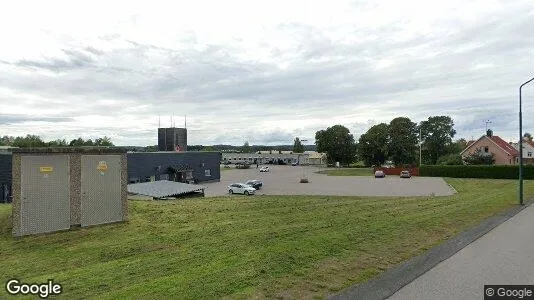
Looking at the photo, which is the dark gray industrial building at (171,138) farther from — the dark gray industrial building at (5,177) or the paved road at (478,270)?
the paved road at (478,270)

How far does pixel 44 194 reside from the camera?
42.5ft

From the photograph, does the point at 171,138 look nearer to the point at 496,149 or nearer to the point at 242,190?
the point at 242,190

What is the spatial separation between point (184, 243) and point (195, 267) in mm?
2844

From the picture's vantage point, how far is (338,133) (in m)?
112

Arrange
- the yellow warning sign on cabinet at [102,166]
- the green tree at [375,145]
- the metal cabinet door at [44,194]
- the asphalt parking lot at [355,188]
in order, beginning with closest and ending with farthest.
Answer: the metal cabinet door at [44,194]
the yellow warning sign on cabinet at [102,166]
the asphalt parking lot at [355,188]
the green tree at [375,145]

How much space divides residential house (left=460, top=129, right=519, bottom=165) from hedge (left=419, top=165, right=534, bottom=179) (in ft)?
44.6

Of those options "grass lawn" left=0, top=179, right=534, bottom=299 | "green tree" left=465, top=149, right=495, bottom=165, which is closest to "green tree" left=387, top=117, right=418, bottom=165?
"green tree" left=465, top=149, right=495, bottom=165

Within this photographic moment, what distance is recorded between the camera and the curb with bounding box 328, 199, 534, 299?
8.22 m

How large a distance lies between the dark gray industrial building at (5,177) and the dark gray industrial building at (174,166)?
16.6 metres

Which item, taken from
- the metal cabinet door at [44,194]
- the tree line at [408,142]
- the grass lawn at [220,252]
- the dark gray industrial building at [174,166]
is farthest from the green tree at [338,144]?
the metal cabinet door at [44,194]

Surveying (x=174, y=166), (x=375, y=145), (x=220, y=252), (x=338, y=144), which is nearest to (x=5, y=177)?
(x=174, y=166)

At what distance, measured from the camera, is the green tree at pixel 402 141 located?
9219 cm

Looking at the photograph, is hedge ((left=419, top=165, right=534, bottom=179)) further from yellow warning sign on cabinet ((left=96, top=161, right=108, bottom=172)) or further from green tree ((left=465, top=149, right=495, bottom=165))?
yellow warning sign on cabinet ((left=96, top=161, right=108, bottom=172))

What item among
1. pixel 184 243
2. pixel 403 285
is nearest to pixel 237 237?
pixel 184 243
